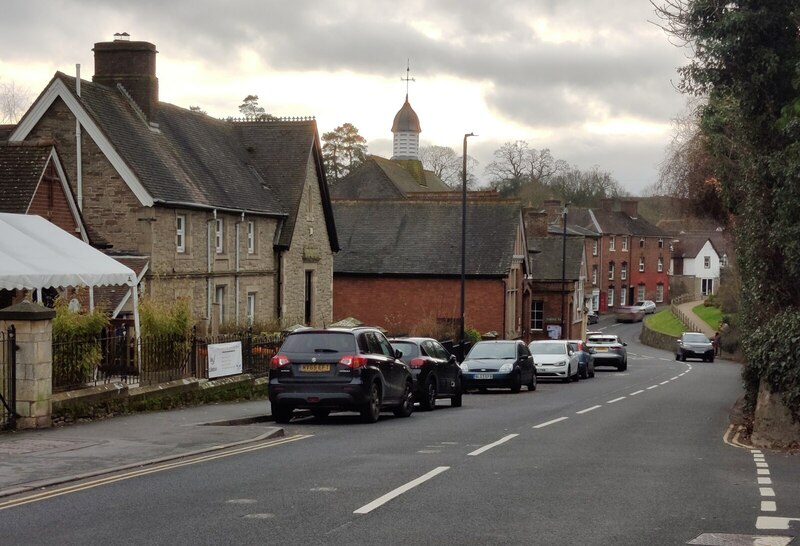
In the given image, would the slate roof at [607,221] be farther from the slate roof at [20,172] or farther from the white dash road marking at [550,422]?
the white dash road marking at [550,422]

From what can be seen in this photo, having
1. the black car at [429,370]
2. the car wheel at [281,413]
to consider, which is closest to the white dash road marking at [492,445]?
the car wheel at [281,413]

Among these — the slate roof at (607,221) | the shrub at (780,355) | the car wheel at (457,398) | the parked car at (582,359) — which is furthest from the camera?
the slate roof at (607,221)

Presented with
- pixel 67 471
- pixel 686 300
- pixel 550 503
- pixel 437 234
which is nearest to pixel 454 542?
pixel 550 503

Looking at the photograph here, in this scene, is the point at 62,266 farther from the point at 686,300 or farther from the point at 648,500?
the point at 686,300

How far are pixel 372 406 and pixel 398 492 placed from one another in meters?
8.46

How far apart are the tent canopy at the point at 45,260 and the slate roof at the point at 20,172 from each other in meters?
2.23

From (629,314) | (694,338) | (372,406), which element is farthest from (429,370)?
(629,314)

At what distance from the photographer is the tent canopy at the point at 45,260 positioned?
18312mm

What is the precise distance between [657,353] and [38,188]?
54695 millimetres

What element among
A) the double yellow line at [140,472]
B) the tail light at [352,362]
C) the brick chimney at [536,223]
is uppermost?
the brick chimney at [536,223]

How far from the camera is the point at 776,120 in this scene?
1856 cm

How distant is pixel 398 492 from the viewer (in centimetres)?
1066

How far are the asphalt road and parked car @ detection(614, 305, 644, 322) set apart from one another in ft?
276

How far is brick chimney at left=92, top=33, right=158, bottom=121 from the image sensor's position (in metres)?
37.5
